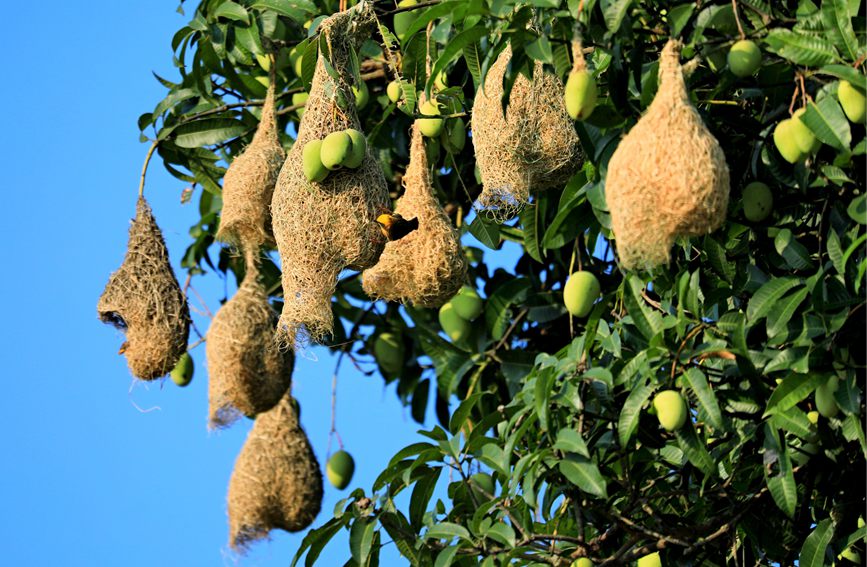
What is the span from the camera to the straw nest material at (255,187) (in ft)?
12.5

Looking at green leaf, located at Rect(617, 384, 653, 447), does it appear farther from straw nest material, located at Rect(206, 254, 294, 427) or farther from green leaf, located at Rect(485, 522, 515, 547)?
straw nest material, located at Rect(206, 254, 294, 427)

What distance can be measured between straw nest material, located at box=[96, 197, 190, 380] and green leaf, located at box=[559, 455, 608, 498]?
1.57 m

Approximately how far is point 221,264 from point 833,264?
2.45m

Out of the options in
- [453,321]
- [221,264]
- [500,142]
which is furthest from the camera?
[221,264]

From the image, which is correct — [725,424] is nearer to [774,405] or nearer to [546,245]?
[774,405]

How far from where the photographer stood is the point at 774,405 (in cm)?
280

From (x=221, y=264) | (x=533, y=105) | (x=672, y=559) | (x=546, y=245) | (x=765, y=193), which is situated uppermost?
(x=221, y=264)

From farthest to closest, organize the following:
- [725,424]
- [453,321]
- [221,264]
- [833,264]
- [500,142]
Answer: [221,264], [453,321], [500,142], [725,424], [833,264]

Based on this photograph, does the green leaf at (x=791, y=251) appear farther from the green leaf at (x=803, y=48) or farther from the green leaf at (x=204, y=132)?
the green leaf at (x=204, y=132)

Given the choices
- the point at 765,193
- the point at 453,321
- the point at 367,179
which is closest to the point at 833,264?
the point at 765,193

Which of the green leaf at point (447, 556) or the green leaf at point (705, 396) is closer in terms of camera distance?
the green leaf at point (705, 396)

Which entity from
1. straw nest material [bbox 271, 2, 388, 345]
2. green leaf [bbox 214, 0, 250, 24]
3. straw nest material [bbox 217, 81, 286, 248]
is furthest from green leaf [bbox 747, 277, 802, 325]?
green leaf [bbox 214, 0, 250, 24]

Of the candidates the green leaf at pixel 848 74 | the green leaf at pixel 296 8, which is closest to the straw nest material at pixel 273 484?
the green leaf at pixel 296 8

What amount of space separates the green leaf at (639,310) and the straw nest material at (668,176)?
1.38 feet
